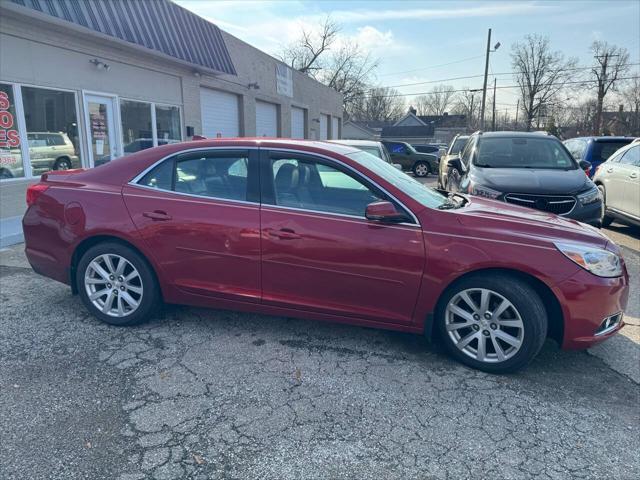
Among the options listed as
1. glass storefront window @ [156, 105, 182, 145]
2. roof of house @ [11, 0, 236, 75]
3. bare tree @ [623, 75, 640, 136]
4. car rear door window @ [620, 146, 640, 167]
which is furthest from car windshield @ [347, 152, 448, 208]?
bare tree @ [623, 75, 640, 136]

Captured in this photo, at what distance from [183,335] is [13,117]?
255 inches

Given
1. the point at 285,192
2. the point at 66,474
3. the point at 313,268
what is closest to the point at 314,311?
the point at 313,268

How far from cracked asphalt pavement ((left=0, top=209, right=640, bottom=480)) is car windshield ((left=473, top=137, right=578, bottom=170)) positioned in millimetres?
3818

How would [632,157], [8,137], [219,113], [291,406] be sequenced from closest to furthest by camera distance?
[291,406]
[8,137]
[632,157]
[219,113]

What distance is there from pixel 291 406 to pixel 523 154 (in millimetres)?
6270

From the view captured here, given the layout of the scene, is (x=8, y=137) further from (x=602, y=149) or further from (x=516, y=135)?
(x=602, y=149)

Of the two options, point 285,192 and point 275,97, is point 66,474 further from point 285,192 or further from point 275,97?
point 275,97

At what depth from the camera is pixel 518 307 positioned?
3.13 metres

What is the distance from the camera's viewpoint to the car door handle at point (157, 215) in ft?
12.2

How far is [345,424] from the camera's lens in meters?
2.68

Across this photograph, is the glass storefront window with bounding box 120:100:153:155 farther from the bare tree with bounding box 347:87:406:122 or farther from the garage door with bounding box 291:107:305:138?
the bare tree with bounding box 347:87:406:122

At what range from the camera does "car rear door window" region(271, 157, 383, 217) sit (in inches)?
136

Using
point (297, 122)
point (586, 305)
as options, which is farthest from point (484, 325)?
point (297, 122)

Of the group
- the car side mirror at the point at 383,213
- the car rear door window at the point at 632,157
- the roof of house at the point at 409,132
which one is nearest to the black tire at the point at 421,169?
the car rear door window at the point at 632,157
